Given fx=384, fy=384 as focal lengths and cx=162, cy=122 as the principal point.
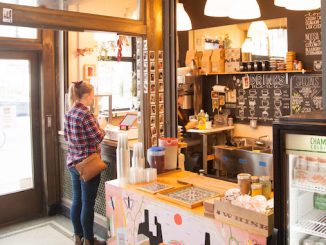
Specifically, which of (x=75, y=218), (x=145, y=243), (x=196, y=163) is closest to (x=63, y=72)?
(x=75, y=218)

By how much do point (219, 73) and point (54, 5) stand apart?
3.81 m

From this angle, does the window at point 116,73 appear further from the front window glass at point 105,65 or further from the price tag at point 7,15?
the price tag at point 7,15

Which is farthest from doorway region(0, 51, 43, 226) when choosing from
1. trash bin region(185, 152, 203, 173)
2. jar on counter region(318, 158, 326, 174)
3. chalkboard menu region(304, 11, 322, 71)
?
jar on counter region(318, 158, 326, 174)

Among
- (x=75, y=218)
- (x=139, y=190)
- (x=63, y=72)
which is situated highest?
(x=63, y=72)

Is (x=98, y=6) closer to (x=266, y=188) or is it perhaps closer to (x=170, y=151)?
(x=170, y=151)

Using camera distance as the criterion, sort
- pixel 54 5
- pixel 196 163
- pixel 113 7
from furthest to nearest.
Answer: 1. pixel 196 163
2. pixel 113 7
3. pixel 54 5

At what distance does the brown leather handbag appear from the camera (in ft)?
11.8

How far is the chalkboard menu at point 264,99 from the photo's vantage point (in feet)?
19.0

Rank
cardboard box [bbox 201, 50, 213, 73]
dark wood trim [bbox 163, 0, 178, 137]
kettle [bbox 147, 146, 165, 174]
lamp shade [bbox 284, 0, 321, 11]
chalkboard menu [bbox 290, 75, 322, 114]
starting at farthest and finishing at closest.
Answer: cardboard box [bbox 201, 50, 213, 73] → chalkboard menu [bbox 290, 75, 322, 114] → dark wood trim [bbox 163, 0, 178, 137] → lamp shade [bbox 284, 0, 321, 11] → kettle [bbox 147, 146, 165, 174]

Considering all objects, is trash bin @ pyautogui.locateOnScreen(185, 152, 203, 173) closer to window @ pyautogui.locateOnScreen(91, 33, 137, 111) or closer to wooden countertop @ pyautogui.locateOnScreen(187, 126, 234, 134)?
wooden countertop @ pyautogui.locateOnScreen(187, 126, 234, 134)

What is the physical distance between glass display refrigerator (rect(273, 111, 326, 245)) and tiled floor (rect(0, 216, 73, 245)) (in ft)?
9.76

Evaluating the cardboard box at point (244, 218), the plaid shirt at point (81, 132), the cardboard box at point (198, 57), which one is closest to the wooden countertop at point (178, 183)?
the cardboard box at point (244, 218)

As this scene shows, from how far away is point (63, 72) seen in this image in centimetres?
494

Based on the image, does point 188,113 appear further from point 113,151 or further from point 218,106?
point 113,151
